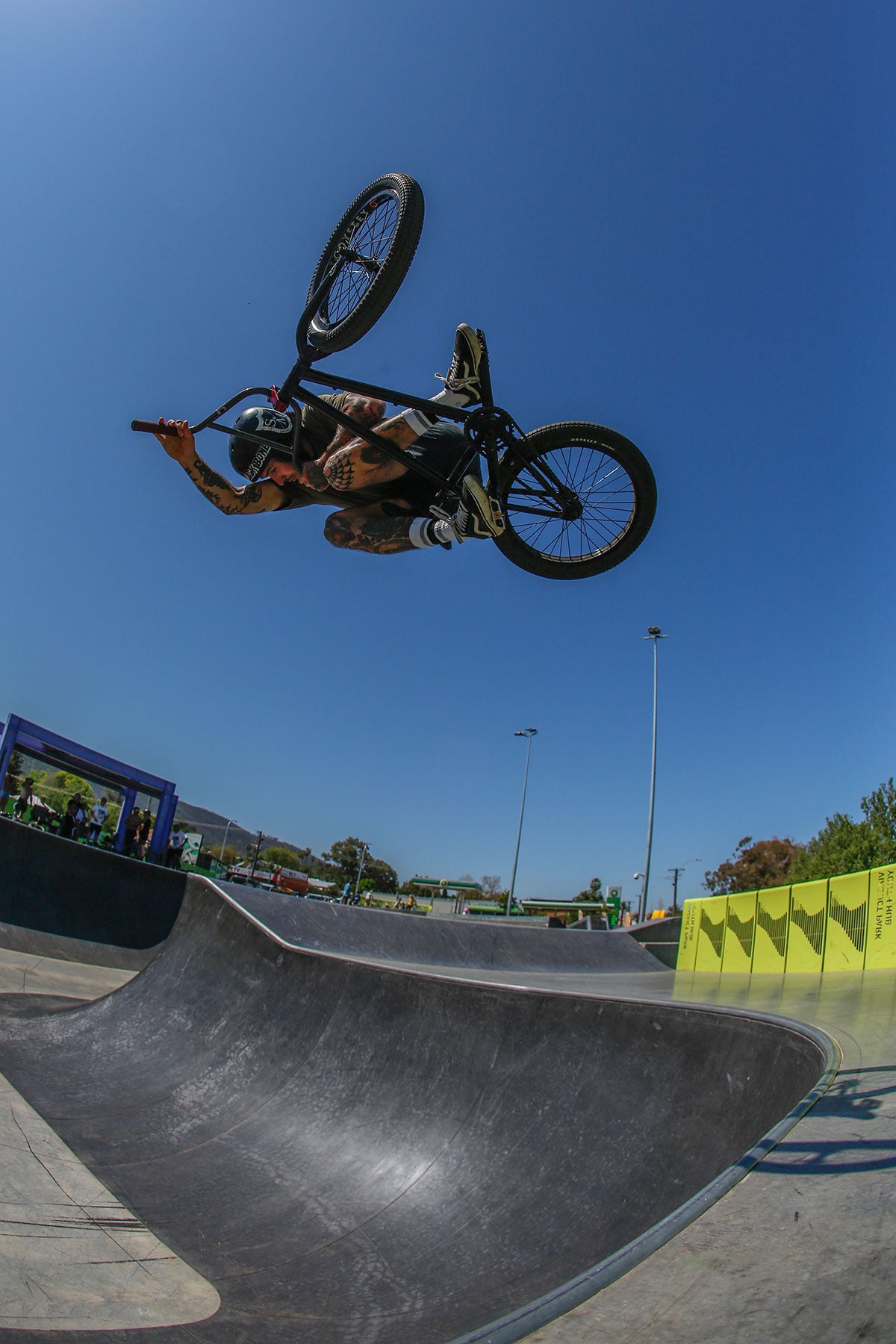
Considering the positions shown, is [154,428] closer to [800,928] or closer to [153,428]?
[153,428]

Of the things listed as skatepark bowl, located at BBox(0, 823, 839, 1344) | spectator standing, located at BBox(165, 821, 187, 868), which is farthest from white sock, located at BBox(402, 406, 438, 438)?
spectator standing, located at BBox(165, 821, 187, 868)

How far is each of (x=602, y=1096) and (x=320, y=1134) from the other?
7.44ft

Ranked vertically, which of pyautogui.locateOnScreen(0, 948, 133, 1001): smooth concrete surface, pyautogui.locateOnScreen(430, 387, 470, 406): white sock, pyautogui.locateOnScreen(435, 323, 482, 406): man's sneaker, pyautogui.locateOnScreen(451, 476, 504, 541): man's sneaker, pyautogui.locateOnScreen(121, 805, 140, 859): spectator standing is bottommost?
pyautogui.locateOnScreen(0, 948, 133, 1001): smooth concrete surface

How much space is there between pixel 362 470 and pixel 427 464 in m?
0.50

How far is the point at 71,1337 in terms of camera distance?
254 cm

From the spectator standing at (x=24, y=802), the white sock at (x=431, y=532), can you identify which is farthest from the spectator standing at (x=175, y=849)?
the white sock at (x=431, y=532)

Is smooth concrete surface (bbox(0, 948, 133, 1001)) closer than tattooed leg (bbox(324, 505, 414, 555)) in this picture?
No

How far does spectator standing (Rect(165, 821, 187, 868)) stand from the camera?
20.3m

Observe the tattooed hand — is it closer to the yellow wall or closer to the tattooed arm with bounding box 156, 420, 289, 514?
the tattooed arm with bounding box 156, 420, 289, 514

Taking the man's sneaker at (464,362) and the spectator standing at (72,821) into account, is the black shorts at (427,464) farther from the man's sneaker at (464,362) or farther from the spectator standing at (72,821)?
the spectator standing at (72,821)

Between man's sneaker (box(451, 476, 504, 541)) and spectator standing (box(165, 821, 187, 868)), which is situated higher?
man's sneaker (box(451, 476, 504, 541))

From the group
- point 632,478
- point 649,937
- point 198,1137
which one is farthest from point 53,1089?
point 649,937

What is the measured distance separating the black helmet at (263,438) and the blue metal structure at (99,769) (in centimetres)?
1390

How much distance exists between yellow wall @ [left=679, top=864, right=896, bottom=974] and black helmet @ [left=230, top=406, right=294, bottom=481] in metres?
8.49
